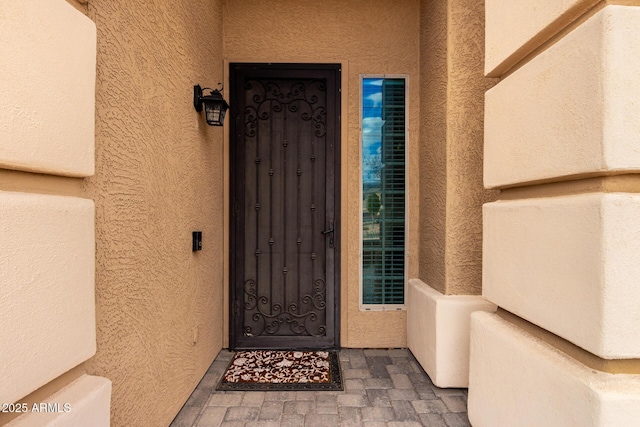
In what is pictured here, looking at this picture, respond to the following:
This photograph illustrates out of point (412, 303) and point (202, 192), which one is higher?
point (202, 192)

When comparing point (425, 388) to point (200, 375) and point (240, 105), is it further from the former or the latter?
point (240, 105)

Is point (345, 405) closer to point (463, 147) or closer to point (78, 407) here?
point (78, 407)

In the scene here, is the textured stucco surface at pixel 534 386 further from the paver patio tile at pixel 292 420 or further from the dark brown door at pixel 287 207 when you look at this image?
the dark brown door at pixel 287 207

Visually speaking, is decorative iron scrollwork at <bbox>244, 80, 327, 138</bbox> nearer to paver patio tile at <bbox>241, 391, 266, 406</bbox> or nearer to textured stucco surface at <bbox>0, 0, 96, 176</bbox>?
textured stucco surface at <bbox>0, 0, 96, 176</bbox>

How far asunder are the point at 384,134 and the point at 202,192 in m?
1.95

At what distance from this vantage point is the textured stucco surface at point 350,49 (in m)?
3.59

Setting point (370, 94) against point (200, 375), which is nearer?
point (200, 375)

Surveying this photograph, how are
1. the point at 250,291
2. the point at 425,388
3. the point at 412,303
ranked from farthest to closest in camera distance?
the point at 250,291, the point at 412,303, the point at 425,388

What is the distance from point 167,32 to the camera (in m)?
2.22

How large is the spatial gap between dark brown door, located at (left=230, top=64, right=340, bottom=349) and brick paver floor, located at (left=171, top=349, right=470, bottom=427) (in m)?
0.79

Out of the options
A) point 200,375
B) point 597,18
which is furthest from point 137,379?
point 597,18

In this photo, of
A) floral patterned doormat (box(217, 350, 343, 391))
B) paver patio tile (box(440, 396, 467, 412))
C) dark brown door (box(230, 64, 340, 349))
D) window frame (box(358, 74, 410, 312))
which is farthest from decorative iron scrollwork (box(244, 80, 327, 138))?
paver patio tile (box(440, 396, 467, 412))

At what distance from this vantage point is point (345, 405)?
256cm

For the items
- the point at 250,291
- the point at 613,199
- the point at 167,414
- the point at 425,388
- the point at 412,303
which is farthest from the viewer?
the point at 250,291
